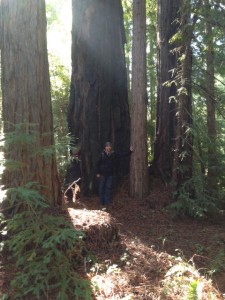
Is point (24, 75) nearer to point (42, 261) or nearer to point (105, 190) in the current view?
point (42, 261)

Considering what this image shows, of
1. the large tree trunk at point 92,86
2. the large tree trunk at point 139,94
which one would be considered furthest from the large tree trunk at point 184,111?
the large tree trunk at point 92,86

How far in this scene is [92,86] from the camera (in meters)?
10.7

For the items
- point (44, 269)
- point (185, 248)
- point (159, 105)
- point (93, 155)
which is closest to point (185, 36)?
point (159, 105)

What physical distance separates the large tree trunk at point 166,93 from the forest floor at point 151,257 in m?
2.20

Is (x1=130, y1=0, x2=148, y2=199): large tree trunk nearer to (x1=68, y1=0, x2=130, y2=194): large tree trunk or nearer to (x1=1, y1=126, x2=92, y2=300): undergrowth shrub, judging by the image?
(x1=68, y1=0, x2=130, y2=194): large tree trunk

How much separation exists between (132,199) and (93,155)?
1.84 m

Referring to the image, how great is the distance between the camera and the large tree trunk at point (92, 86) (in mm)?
10664

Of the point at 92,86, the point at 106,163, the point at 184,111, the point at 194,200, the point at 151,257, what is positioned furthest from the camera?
the point at 92,86

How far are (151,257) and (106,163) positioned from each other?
411cm

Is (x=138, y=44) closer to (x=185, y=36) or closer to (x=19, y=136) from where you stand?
(x=185, y=36)

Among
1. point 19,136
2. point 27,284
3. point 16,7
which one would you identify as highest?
point 16,7

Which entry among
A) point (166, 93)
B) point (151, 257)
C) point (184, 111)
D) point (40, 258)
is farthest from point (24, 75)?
point (166, 93)

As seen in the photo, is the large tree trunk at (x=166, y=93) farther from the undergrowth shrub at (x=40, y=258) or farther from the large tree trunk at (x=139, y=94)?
the undergrowth shrub at (x=40, y=258)

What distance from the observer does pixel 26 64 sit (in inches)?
227
